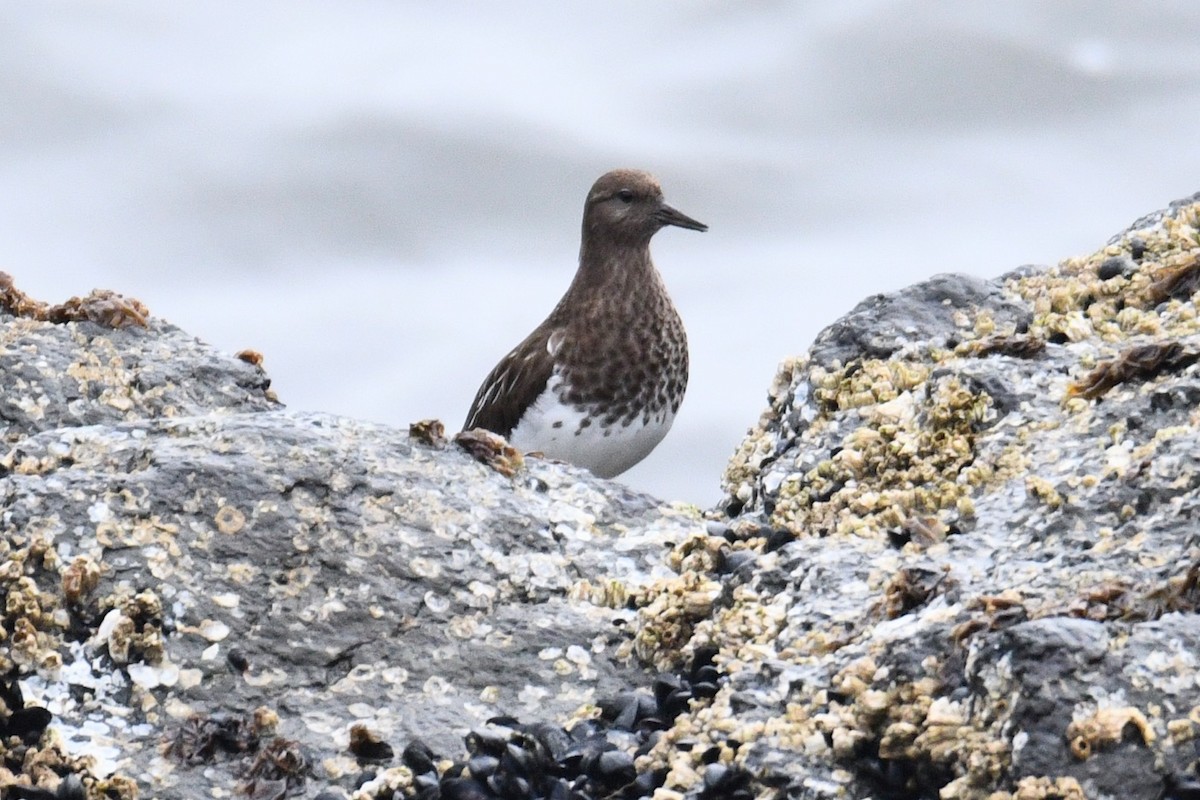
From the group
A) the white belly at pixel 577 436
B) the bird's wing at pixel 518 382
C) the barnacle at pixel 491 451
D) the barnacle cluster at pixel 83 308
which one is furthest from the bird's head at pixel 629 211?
the barnacle at pixel 491 451

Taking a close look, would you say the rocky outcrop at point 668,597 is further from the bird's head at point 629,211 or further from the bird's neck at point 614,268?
the bird's head at point 629,211

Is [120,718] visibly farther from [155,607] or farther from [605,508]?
[605,508]

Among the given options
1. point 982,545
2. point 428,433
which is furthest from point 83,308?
point 982,545

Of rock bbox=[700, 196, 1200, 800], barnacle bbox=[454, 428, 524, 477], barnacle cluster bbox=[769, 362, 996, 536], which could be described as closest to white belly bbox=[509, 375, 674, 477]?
rock bbox=[700, 196, 1200, 800]

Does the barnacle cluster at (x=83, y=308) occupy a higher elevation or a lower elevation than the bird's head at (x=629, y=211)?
lower

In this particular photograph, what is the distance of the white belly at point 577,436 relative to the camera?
20.2 ft

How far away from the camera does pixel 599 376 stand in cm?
623

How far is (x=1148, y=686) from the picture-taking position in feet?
6.63

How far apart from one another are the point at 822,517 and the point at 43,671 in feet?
4.07

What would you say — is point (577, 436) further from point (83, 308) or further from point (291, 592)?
point (291, 592)

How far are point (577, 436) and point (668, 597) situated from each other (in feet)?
11.4

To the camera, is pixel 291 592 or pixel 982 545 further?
pixel 291 592

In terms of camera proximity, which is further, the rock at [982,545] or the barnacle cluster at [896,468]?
the barnacle cluster at [896,468]

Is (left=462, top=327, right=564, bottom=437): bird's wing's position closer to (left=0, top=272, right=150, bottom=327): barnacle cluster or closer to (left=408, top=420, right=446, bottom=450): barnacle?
(left=0, top=272, right=150, bottom=327): barnacle cluster
